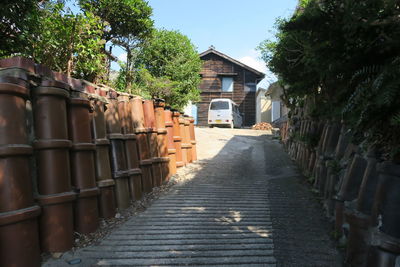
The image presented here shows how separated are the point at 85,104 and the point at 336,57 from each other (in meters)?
2.99

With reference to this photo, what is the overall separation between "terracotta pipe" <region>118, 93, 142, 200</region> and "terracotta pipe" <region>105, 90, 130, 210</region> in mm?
133

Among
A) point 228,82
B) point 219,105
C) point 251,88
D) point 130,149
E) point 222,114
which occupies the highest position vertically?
point 228,82

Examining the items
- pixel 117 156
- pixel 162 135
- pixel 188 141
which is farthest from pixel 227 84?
pixel 117 156

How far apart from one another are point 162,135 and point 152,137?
1.71 ft

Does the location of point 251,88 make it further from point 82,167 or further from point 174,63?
point 82,167

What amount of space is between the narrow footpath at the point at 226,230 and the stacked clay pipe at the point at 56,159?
395 millimetres

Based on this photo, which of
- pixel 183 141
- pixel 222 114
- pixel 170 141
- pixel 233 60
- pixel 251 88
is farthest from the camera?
pixel 251 88

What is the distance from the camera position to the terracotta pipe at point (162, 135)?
259 inches

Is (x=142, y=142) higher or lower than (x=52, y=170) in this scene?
higher

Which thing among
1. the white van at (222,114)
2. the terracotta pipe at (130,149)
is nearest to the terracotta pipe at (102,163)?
the terracotta pipe at (130,149)

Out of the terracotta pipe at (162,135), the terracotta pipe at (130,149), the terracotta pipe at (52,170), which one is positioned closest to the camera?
the terracotta pipe at (52,170)

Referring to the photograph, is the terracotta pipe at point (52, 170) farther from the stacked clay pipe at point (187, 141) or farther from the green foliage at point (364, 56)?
the stacked clay pipe at point (187, 141)

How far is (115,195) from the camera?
4684 mm

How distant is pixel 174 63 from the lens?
52.6 ft
